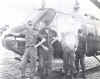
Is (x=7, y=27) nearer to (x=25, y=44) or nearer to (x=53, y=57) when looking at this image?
(x=25, y=44)

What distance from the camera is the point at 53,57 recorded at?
8.08 ft

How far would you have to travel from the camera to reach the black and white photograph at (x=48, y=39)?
7.41ft

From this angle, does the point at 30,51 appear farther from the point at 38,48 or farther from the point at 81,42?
the point at 81,42

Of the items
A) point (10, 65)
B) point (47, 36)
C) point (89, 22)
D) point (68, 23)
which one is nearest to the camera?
point (10, 65)

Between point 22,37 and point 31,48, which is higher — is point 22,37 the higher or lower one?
the higher one

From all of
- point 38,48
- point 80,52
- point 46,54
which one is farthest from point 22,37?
point 80,52

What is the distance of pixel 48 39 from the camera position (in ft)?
7.93

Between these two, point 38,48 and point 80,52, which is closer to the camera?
point 38,48

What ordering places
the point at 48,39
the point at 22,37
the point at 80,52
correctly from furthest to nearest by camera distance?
the point at 80,52
the point at 48,39
the point at 22,37

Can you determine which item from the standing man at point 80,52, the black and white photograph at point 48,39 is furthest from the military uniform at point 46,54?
the standing man at point 80,52

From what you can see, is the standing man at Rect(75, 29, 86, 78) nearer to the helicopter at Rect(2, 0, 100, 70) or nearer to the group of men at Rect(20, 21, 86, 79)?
the helicopter at Rect(2, 0, 100, 70)

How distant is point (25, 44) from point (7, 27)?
242mm

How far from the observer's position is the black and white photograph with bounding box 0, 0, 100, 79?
2.26 metres

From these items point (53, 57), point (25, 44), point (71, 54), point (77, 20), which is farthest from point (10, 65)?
point (77, 20)
